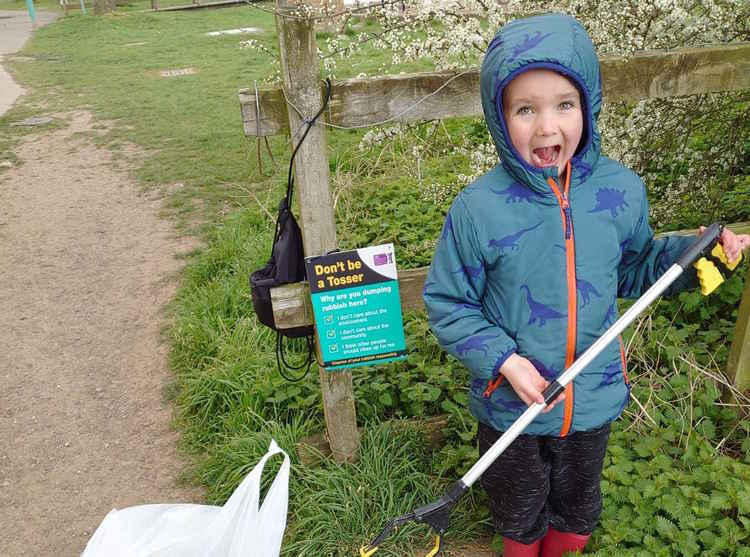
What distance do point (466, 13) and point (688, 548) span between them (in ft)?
8.73

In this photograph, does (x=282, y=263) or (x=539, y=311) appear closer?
(x=539, y=311)

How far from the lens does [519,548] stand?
7.92ft

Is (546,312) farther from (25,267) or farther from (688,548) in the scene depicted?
(25,267)

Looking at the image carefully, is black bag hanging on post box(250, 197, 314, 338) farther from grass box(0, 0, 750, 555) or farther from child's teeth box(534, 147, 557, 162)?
child's teeth box(534, 147, 557, 162)

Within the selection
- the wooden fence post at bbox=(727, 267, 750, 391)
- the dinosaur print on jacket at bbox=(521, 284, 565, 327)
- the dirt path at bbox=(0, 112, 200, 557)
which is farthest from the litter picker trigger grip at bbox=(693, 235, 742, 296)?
the dirt path at bbox=(0, 112, 200, 557)

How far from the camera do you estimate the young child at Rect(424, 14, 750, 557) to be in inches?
74.2

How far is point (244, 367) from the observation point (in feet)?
12.3

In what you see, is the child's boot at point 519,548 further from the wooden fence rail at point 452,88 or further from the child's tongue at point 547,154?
the wooden fence rail at point 452,88

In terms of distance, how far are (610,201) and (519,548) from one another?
120 cm

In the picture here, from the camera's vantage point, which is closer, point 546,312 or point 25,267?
point 546,312

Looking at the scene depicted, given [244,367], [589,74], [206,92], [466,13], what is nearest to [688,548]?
[589,74]

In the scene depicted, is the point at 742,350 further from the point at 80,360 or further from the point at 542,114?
the point at 80,360

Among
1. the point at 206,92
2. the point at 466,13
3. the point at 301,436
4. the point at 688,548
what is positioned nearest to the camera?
the point at 688,548

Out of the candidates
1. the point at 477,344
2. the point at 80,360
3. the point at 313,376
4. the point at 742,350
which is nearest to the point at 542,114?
the point at 477,344
